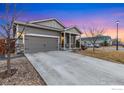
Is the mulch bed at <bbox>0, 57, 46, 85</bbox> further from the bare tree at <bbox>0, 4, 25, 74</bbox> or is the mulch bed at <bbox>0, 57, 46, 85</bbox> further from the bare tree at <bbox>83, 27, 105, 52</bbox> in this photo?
the bare tree at <bbox>83, 27, 105, 52</bbox>

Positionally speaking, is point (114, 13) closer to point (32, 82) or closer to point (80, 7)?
point (80, 7)

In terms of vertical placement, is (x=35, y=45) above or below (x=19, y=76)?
above

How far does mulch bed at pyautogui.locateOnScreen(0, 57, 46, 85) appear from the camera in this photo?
3875 millimetres

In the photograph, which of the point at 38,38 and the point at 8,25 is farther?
the point at 38,38

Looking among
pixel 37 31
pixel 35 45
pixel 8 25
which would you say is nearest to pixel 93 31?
pixel 35 45

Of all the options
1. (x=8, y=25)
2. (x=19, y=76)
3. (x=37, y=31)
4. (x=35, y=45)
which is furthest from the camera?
(x=37, y=31)

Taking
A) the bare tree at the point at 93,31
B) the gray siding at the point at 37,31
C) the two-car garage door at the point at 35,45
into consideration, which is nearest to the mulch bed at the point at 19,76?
the two-car garage door at the point at 35,45

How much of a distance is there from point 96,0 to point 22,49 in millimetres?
4055

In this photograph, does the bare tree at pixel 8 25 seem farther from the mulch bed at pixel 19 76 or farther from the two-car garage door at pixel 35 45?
the two-car garage door at pixel 35 45

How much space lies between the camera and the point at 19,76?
4.35 metres

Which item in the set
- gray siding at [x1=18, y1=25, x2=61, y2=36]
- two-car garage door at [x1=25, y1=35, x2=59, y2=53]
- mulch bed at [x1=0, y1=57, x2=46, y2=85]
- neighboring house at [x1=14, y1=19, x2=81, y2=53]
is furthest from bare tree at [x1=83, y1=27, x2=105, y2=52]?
gray siding at [x1=18, y1=25, x2=61, y2=36]

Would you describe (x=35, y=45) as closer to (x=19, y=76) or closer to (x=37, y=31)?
(x=37, y=31)

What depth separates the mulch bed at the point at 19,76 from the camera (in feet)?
12.7
